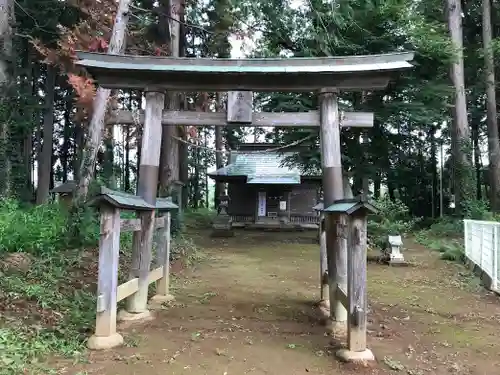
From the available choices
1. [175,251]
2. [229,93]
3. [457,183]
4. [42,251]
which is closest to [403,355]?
[229,93]

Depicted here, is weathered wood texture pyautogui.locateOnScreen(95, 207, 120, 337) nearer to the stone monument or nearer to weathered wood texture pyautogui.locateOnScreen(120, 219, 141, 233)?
weathered wood texture pyautogui.locateOnScreen(120, 219, 141, 233)

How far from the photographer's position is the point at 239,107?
20.4 ft

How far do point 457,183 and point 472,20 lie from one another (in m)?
10.2

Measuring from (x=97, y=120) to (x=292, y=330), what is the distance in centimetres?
578

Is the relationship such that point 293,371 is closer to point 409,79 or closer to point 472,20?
point 409,79

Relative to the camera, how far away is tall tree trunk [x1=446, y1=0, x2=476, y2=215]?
1714cm

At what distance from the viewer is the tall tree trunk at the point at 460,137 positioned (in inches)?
675

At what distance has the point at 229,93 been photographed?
6281 mm

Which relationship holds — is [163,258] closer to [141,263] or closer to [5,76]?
[141,263]

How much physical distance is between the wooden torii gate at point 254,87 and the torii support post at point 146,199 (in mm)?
14

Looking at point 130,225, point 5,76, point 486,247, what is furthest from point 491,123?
point 5,76

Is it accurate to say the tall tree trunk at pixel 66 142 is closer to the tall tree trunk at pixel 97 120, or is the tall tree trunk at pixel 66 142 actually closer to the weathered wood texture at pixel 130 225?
the tall tree trunk at pixel 97 120

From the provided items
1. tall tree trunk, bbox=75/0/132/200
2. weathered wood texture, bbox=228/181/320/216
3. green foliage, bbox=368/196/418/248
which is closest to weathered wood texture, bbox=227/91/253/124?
tall tree trunk, bbox=75/0/132/200

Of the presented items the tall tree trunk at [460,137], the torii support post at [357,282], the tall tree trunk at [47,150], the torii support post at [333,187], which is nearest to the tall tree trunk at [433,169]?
the tall tree trunk at [460,137]
